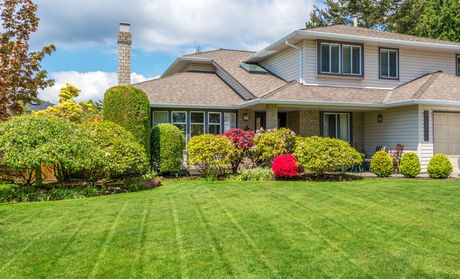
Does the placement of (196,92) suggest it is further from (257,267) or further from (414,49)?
(257,267)

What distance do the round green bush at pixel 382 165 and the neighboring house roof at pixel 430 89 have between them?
2.61m

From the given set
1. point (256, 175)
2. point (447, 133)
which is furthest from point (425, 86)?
point (256, 175)

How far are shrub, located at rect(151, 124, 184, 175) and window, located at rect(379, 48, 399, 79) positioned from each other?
33.1 ft

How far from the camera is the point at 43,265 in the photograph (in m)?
4.73

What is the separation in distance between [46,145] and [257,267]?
7003 millimetres

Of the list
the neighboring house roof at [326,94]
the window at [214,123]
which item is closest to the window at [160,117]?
the window at [214,123]

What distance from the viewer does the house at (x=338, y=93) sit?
15.2m

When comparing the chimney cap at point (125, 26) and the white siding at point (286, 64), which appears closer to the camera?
the chimney cap at point (125, 26)

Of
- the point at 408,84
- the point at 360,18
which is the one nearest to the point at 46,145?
the point at 408,84

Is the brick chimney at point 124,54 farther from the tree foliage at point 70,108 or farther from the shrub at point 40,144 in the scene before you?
the shrub at point 40,144

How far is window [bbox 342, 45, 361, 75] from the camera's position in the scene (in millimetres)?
16953

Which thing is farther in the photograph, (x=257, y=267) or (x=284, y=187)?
(x=284, y=187)

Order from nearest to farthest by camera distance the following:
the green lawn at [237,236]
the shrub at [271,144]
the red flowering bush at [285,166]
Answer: the green lawn at [237,236]
the red flowering bush at [285,166]
the shrub at [271,144]

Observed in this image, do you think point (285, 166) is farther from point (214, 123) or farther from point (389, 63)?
point (389, 63)
